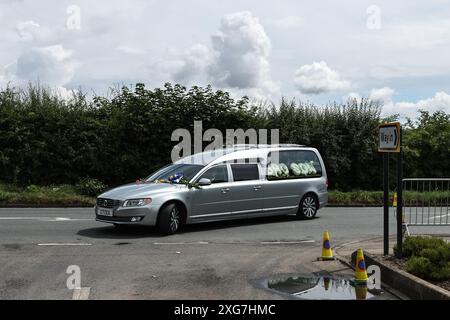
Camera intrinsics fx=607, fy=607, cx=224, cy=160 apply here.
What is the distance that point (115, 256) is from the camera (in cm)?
981

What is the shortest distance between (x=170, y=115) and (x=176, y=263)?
44.3 feet

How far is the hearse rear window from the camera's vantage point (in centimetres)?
1447

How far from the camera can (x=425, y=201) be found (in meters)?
12.5

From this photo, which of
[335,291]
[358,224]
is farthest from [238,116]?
[335,291]

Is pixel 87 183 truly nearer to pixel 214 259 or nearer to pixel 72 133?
pixel 72 133

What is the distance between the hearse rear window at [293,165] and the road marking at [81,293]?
7.44 meters

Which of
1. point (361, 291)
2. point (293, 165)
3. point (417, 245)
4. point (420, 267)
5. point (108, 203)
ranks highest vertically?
point (293, 165)

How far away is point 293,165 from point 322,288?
24.5 ft

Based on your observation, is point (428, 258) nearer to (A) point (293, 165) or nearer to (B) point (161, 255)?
(B) point (161, 255)

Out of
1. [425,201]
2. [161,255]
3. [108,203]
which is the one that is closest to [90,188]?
[108,203]

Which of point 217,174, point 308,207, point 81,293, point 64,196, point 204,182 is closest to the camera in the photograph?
point 81,293

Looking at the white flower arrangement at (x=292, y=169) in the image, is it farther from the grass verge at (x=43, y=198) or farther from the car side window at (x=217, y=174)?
the grass verge at (x=43, y=198)

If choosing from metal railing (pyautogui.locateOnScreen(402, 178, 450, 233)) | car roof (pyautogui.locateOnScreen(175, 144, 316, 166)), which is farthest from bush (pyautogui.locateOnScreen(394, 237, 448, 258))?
car roof (pyautogui.locateOnScreen(175, 144, 316, 166))

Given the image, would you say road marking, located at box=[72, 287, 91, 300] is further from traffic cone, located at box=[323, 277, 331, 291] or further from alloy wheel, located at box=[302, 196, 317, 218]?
alloy wheel, located at box=[302, 196, 317, 218]
